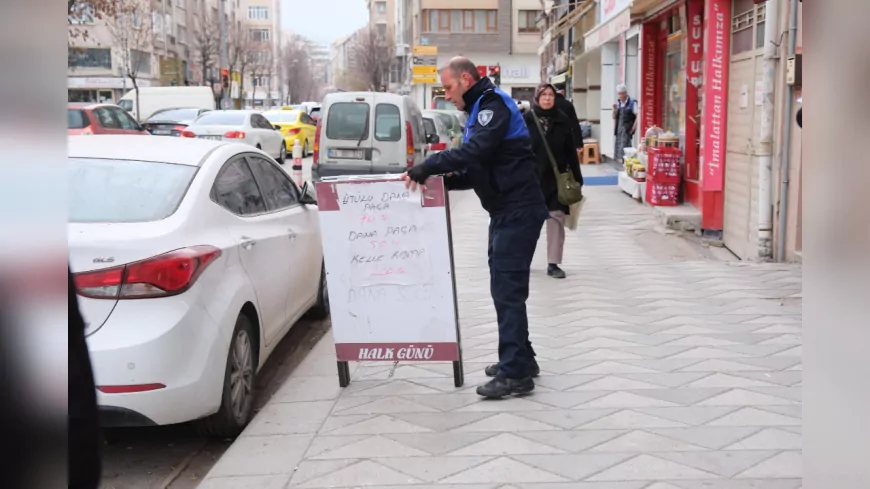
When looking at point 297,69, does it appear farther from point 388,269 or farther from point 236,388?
point 236,388

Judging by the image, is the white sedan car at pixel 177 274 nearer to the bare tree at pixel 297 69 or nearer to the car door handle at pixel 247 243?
the car door handle at pixel 247 243

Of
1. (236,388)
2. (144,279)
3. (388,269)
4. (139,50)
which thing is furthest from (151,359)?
(139,50)

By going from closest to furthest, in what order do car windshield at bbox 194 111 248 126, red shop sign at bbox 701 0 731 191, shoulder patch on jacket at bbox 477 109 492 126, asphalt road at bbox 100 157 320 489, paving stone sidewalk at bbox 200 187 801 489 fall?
paving stone sidewalk at bbox 200 187 801 489 < asphalt road at bbox 100 157 320 489 < shoulder patch on jacket at bbox 477 109 492 126 < red shop sign at bbox 701 0 731 191 < car windshield at bbox 194 111 248 126

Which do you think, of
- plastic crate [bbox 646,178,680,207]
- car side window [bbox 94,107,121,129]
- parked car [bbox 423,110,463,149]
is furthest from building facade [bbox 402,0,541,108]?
plastic crate [bbox 646,178,680,207]

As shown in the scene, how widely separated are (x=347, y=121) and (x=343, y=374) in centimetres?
1204

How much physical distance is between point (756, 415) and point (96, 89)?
53291 mm

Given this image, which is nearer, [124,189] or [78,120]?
[124,189]

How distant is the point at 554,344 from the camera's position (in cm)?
597

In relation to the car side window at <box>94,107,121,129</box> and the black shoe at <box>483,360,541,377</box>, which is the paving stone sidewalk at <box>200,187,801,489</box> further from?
the car side window at <box>94,107,121,129</box>

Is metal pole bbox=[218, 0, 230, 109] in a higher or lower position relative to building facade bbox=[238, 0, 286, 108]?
lower

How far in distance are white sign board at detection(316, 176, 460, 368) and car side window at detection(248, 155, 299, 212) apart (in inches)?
46.5

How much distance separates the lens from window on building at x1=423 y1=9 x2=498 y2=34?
58.5 m

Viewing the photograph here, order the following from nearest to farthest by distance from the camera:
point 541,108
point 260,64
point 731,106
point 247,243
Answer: point 247,243 < point 541,108 < point 731,106 < point 260,64

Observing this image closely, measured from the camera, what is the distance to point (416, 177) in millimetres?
4625
